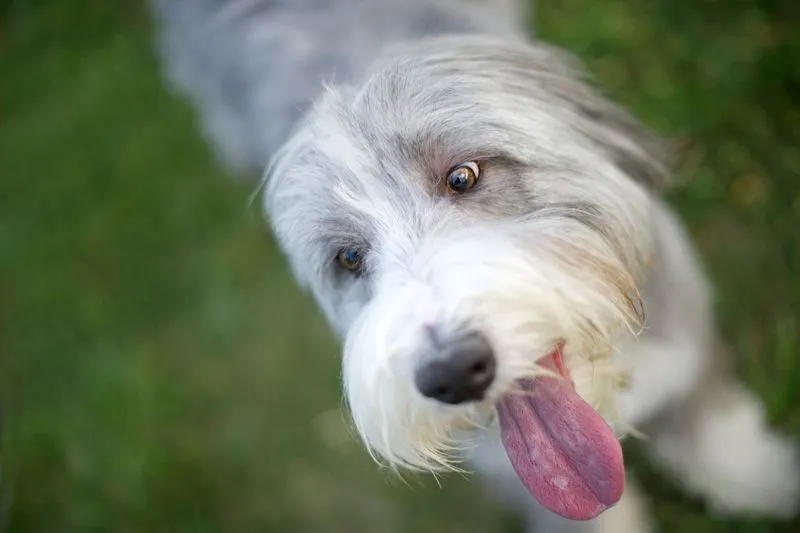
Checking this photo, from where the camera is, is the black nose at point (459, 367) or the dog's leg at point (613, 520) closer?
the black nose at point (459, 367)

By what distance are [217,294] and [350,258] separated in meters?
1.72

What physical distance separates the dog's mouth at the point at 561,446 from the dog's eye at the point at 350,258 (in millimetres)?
414

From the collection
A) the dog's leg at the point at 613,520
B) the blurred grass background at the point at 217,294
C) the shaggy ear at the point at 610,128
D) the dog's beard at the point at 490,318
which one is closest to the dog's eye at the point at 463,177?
the dog's beard at the point at 490,318

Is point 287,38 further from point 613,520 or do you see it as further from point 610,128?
point 613,520

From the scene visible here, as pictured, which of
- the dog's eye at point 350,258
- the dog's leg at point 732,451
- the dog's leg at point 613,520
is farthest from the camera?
the dog's leg at point 732,451

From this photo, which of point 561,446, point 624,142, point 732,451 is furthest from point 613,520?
point 624,142

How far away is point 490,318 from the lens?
126 cm

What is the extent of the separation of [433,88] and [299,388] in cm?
170

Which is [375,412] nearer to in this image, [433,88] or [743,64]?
[433,88]

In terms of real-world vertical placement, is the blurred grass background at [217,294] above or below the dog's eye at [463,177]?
below

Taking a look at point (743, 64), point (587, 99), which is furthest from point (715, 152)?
point (587, 99)

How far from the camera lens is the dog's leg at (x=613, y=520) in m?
2.01

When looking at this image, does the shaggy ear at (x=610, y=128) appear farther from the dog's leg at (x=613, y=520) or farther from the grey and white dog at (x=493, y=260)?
the dog's leg at (x=613, y=520)

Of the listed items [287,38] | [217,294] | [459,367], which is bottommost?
[217,294]
